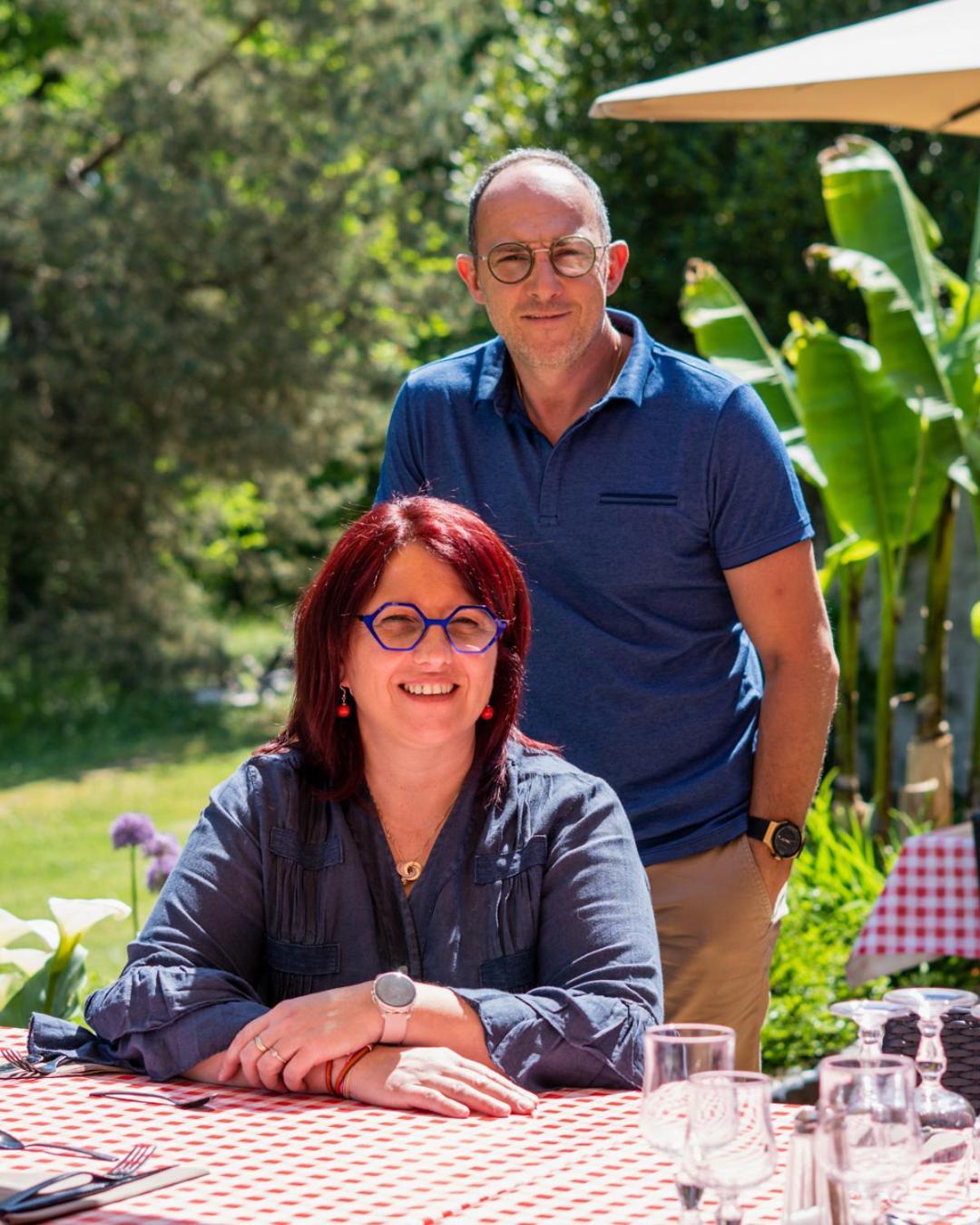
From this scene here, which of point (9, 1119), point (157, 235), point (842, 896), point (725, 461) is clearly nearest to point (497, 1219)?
point (9, 1119)

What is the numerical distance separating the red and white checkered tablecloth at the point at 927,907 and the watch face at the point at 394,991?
9.14ft

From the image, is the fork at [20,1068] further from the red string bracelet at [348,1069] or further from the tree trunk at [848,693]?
the tree trunk at [848,693]

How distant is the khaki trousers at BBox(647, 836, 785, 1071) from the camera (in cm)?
337

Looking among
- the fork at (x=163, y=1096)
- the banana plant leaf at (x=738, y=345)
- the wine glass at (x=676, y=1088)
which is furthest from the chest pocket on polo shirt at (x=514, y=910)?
the banana plant leaf at (x=738, y=345)

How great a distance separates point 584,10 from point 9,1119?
9.31m

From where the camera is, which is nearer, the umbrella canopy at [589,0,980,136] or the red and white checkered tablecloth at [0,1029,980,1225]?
the red and white checkered tablecloth at [0,1029,980,1225]

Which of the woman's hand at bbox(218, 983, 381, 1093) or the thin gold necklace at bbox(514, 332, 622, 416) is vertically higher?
the thin gold necklace at bbox(514, 332, 622, 416)

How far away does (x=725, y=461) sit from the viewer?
129 inches

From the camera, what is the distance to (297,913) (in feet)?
8.96

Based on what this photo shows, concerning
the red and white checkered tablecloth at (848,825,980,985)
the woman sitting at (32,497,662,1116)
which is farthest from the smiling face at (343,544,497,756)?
the red and white checkered tablecloth at (848,825,980,985)

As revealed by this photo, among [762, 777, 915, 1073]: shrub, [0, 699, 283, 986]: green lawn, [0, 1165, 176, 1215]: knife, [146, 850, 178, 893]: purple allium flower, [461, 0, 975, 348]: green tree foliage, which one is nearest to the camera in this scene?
[0, 1165, 176, 1215]: knife

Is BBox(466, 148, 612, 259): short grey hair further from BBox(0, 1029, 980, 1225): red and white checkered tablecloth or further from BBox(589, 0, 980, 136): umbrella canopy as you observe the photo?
BBox(589, 0, 980, 136): umbrella canopy

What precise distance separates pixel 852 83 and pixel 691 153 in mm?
5404

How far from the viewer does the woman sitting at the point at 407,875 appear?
2.44 m
